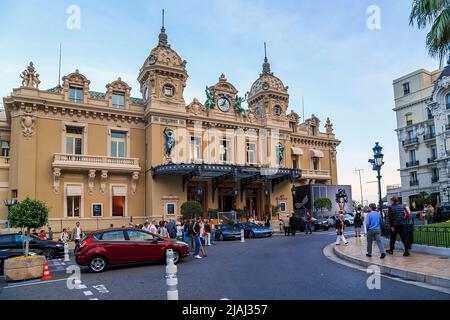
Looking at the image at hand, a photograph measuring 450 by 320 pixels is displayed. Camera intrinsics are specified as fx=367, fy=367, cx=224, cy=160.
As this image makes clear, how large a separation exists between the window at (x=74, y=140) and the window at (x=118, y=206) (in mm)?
4710

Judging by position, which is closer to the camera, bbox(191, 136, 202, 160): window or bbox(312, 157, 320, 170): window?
bbox(191, 136, 202, 160): window

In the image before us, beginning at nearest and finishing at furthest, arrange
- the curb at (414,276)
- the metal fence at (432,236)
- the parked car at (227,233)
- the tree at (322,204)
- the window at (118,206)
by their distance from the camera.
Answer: the curb at (414,276) < the metal fence at (432,236) < the parked car at (227,233) < the window at (118,206) < the tree at (322,204)

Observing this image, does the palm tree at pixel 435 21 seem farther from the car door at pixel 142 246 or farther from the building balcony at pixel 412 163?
the building balcony at pixel 412 163

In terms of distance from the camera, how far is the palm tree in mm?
12703

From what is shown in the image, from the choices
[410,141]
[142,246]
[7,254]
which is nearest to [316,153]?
[410,141]

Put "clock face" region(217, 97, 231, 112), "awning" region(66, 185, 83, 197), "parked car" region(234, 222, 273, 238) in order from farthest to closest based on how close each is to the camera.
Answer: "clock face" region(217, 97, 231, 112), "awning" region(66, 185, 83, 197), "parked car" region(234, 222, 273, 238)

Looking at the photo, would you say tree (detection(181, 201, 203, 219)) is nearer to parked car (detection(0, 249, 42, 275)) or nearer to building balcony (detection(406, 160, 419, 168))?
parked car (detection(0, 249, 42, 275))

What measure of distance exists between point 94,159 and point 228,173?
36.4 feet

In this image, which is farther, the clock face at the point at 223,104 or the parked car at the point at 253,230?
the clock face at the point at 223,104

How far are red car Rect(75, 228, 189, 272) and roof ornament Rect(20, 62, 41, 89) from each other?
64.3ft

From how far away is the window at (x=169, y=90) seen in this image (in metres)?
31.9

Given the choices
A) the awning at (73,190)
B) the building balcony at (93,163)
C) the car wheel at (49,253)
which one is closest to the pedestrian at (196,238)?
the car wheel at (49,253)

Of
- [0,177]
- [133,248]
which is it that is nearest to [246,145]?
[0,177]

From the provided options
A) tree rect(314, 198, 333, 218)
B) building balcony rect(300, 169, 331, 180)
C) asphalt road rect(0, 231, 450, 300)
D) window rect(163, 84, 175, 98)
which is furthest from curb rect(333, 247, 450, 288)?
building balcony rect(300, 169, 331, 180)
